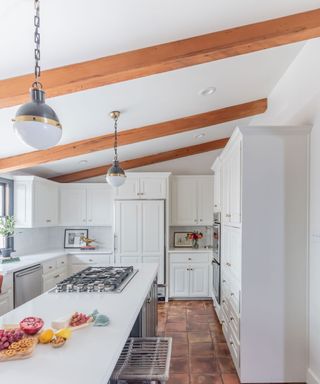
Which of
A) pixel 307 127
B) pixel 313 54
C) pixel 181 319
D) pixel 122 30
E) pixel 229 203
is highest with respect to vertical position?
pixel 313 54

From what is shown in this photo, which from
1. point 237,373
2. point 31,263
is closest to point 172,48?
point 237,373

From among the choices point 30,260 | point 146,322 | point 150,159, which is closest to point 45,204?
point 30,260

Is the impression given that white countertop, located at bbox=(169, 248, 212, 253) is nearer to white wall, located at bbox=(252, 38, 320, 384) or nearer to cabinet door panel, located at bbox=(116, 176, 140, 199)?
cabinet door panel, located at bbox=(116, 176, 140, 199)

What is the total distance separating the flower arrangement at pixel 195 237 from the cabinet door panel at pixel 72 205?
196 centimetres

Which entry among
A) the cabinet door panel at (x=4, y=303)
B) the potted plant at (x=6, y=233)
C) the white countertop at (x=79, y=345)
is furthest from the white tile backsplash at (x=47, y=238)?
the white countertop at (x=79, y=345)

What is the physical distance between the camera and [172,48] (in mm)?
2172

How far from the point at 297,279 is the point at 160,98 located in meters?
2.08

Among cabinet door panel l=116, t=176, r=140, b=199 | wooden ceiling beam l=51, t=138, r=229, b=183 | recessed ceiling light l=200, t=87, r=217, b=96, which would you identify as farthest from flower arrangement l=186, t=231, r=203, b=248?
recessed ceiling light l=200, t=87, r=217, b=96

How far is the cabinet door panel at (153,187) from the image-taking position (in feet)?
17.9

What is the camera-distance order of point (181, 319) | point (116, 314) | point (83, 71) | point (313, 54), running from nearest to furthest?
point (116, 314)
point (83, 71)
point (313, 54)
point (181, 319)

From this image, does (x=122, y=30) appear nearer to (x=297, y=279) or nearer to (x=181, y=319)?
(x=297, y=279)

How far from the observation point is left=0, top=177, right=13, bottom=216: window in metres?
4.63

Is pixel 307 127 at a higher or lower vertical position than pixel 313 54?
lower

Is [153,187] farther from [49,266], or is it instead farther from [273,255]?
[273,255]
